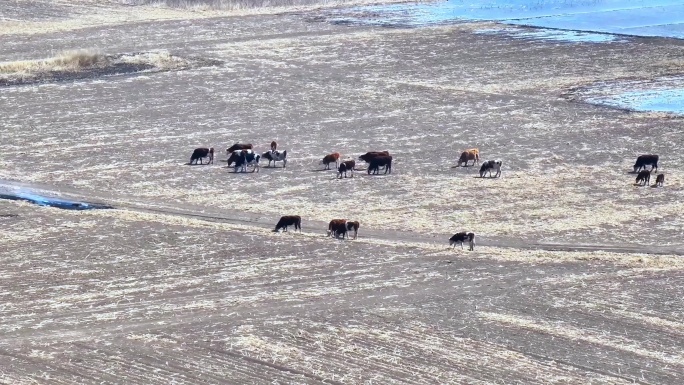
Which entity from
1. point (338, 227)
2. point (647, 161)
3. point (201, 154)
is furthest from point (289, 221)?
point (647, 161)

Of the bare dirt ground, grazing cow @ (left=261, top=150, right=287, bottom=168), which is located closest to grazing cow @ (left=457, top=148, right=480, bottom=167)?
the bare dirt ground

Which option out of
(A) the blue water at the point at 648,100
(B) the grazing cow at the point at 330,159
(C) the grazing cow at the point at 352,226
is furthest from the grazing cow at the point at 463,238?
(A) the blue water at the point at 648,100

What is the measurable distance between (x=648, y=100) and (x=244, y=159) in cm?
1417

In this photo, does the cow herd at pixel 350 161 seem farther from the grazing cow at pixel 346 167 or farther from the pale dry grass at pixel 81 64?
the pale dry grass at pixel 81 64

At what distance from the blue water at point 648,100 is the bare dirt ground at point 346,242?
128 cm

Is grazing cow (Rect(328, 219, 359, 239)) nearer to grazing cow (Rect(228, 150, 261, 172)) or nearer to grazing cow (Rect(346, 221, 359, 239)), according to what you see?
grazing cow (Rect(346, 221, 359, 239))

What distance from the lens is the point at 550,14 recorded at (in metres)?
60.6

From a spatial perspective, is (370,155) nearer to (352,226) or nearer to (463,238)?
(352,226)

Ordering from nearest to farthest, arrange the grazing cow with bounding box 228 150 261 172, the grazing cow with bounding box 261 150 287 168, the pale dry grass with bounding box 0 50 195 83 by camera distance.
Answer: the grazing cow with bounding box 228 150 261 172 → the grazing cow with bounding box 261 150 287 168 → the pale dry grass with bounding box 0 50 195 83

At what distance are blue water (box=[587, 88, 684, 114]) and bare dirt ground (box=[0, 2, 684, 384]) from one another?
1281 millimetres

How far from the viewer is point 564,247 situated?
24688mm

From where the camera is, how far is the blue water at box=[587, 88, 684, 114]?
38375 millimetres

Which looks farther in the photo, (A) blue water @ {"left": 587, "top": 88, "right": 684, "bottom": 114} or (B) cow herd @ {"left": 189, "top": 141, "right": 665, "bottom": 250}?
(A) blue water @ {"left": 587, "top": 88, "right": 684, "bottom": 114}

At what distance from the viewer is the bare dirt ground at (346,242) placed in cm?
1886
